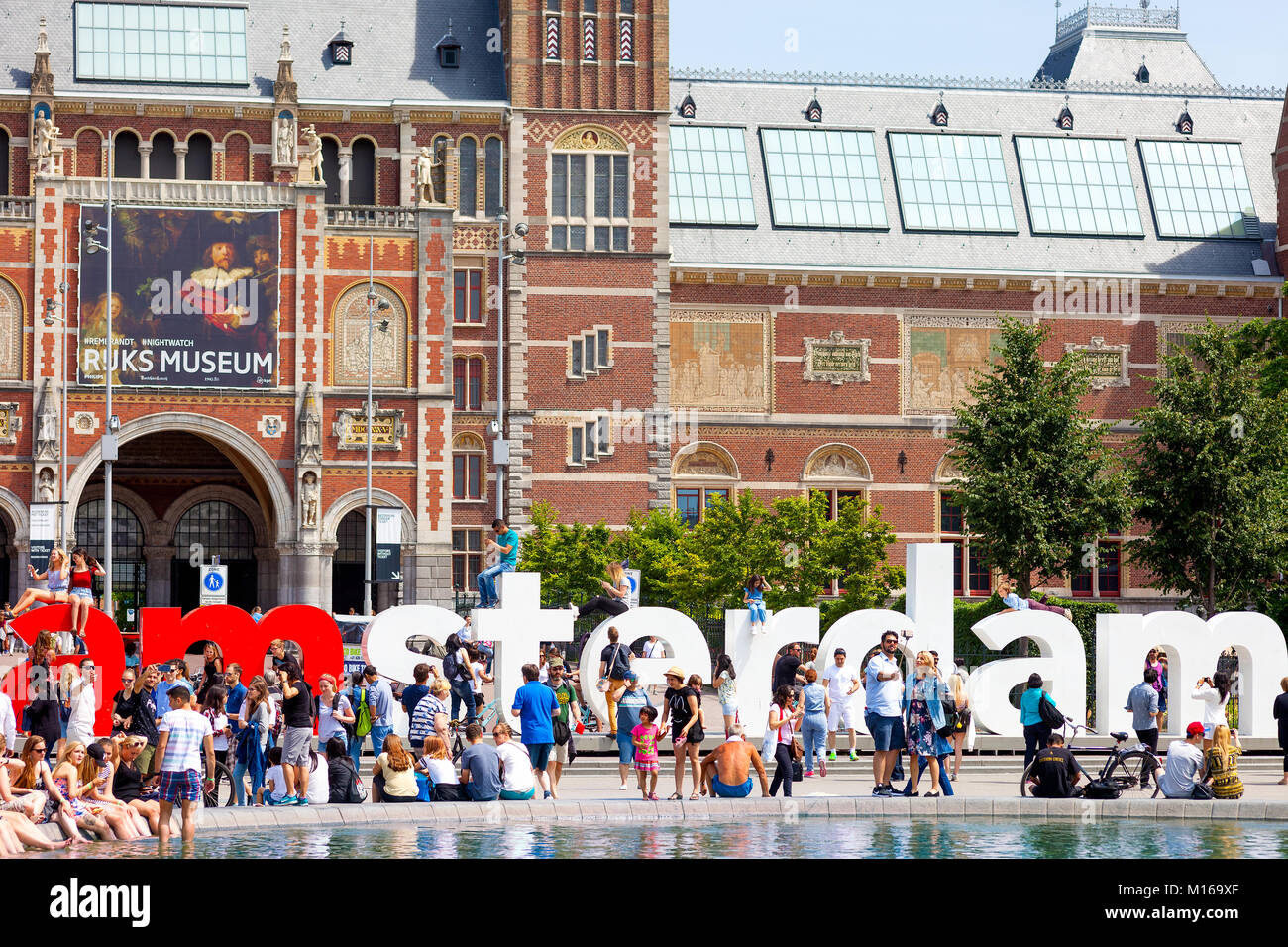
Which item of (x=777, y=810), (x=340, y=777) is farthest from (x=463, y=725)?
(x=777, y=810)

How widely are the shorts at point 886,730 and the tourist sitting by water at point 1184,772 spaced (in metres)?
2.65

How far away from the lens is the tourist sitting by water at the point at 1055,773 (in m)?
19.0

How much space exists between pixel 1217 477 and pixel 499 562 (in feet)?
57.6

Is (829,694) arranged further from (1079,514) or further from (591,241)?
(591,241)

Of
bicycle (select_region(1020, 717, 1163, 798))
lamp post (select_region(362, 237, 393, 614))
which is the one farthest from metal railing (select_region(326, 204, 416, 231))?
bicycle (select_region(1020, 717, 1163, 798))

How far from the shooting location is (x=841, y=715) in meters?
24.2

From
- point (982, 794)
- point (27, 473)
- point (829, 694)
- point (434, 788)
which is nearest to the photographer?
point (434, 788)

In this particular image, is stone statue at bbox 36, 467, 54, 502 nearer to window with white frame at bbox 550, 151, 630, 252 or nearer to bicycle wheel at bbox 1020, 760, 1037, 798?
window with white frame at bbox 550, 151, 630, 252

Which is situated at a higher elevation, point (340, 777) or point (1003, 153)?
point (1003, 153)

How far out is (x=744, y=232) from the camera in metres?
52.4

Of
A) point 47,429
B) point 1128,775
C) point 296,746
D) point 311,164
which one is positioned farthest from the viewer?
point 311,164

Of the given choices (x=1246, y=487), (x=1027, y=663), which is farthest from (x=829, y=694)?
(x=1246, y=487)

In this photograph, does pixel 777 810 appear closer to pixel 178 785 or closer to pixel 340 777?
pixel 340 777
